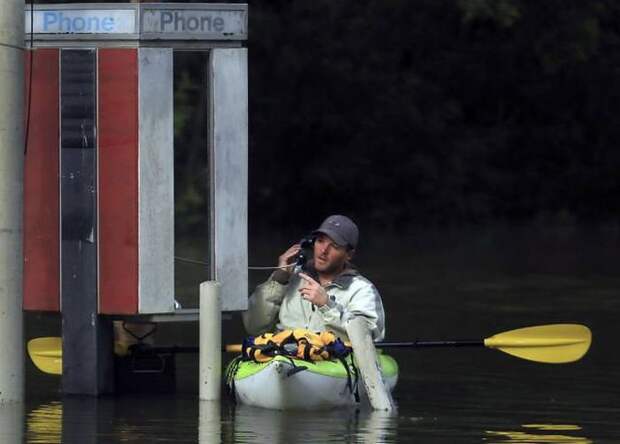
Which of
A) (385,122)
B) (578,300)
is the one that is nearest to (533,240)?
(385,122)

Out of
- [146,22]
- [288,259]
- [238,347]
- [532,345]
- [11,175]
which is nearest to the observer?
[11,175]

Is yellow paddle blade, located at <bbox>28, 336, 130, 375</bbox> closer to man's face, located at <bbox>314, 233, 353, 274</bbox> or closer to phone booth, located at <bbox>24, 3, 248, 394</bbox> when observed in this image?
phone booth, located at <bbox>24, 3, 248, 394</bbox>

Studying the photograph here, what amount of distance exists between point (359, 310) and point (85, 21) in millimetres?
2281

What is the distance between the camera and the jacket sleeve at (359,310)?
1255cm

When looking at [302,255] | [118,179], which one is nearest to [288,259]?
[302,255]

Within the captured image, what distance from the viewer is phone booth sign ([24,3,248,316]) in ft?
40.4

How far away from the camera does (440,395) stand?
44.8 feet

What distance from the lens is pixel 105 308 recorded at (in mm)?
12500

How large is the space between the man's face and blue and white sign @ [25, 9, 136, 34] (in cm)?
Result: 167

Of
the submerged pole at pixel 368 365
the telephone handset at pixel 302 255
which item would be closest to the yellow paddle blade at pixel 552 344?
the telephone handset at pixel 302 255

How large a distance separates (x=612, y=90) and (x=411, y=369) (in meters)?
33.0

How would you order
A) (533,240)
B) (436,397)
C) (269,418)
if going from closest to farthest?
(269,418) → (436,397) → (533,240)

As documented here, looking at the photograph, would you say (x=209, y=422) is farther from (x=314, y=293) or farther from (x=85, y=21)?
(x=85, y=21)

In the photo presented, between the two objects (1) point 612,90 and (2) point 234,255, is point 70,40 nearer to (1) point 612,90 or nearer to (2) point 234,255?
(2) point 234,255
